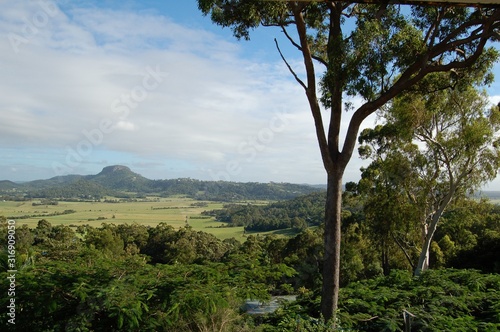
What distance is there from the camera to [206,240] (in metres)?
25.9

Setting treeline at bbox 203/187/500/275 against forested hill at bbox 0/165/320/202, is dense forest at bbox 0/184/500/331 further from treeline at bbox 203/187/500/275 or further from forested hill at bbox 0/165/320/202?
forested hill at bbox 0/165/320/202

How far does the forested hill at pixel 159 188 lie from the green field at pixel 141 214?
1424 millimetres

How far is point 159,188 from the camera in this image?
6144 cm

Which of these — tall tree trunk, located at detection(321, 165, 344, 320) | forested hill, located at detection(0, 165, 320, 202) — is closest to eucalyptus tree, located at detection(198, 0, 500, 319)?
tall tree trunk, located at detection(321, 165, 344, 320)

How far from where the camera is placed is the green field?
31994mm

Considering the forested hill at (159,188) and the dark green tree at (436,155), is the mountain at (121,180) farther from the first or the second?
the dark green tree at (436,155)

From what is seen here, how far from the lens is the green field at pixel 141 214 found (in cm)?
3199

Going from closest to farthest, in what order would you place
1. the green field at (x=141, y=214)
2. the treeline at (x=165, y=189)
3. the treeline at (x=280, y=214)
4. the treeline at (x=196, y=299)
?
the treeline at (x=196, y=299)
the green field at (x=141, y=214)
the treeline at (x=280, y=214)
the treeline at (x=165, y=189)

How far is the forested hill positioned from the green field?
142cm

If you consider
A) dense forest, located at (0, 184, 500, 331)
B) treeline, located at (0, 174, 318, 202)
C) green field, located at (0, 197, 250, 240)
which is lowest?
green field, located at (0, 197, 250, 240)

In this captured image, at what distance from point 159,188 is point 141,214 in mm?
17369

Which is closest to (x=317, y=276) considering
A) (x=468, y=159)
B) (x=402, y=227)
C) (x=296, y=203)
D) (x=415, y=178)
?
(x=402, y=227)

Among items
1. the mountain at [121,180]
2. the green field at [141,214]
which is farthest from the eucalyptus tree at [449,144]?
the mountain at [121,180]

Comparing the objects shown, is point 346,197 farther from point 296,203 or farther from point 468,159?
point 296,203
